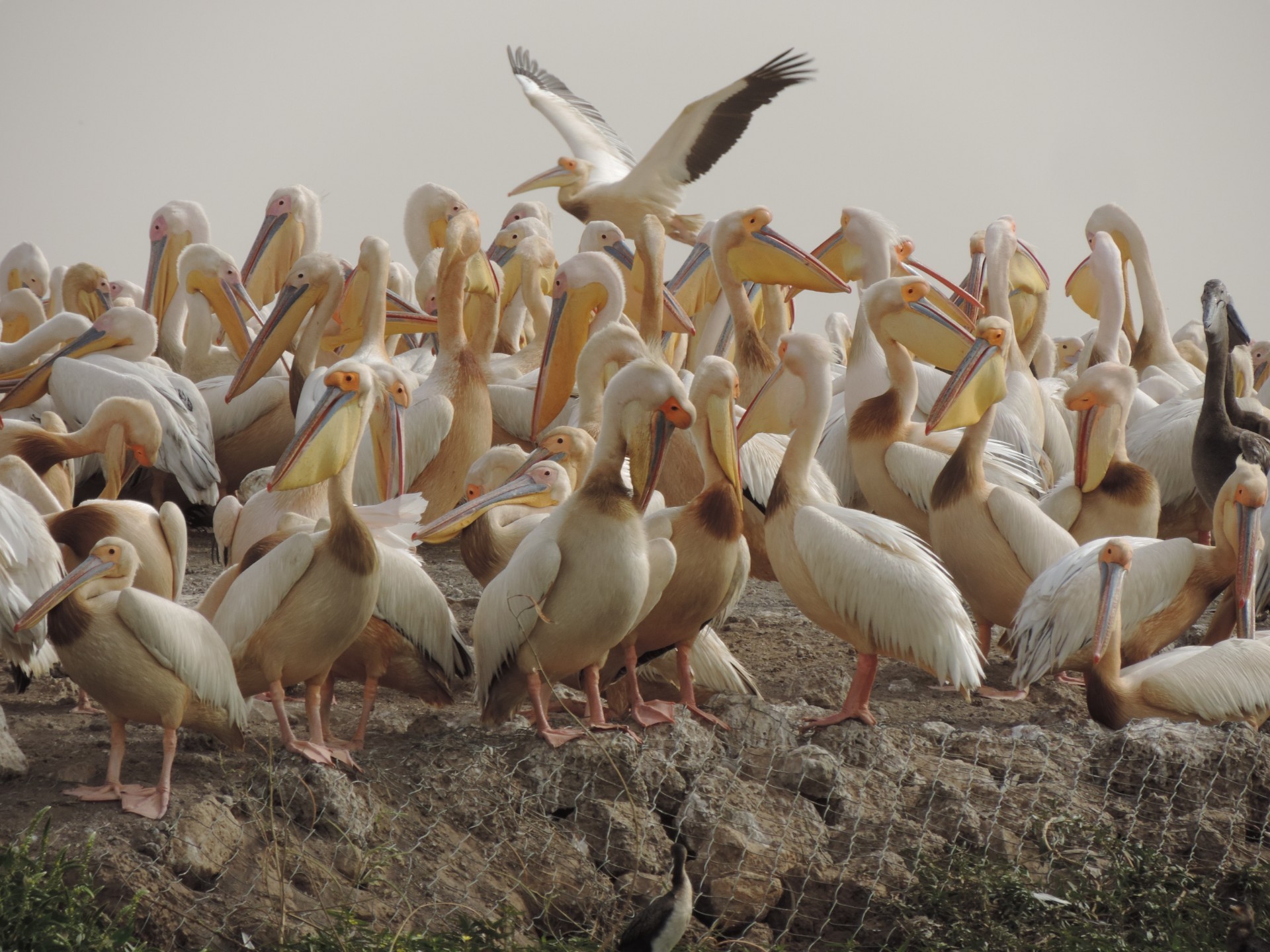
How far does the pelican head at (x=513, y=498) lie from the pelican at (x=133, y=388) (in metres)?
2.10

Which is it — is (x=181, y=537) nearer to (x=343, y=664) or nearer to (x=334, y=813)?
(x=343, y=664)

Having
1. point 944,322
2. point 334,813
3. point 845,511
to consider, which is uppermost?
point 944,322

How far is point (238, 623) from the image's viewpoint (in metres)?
3.88

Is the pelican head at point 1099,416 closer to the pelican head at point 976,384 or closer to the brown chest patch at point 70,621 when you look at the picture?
the pelican head at point 976,384

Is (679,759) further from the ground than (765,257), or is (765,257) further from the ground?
(765,257)

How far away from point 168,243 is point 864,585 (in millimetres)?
6506

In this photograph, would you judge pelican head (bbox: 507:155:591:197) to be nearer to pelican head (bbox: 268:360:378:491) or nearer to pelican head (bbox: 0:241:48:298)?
pelican head (bbox: 0:241:48:298)

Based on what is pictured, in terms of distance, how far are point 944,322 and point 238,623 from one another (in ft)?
10.4

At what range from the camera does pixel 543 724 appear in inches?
156

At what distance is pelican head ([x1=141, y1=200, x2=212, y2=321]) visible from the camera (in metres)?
9.27

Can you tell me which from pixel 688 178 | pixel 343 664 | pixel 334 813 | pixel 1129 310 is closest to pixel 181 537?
pixel 343 664

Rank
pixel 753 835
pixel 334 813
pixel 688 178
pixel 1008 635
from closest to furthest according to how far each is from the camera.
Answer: pixel 334 813 < pixel 753 835 < pixel 1008 635 < pixel 688 178


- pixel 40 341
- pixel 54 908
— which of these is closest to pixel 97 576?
pixel 54 908

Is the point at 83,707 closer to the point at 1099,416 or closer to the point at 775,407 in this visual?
the point at 775,407
